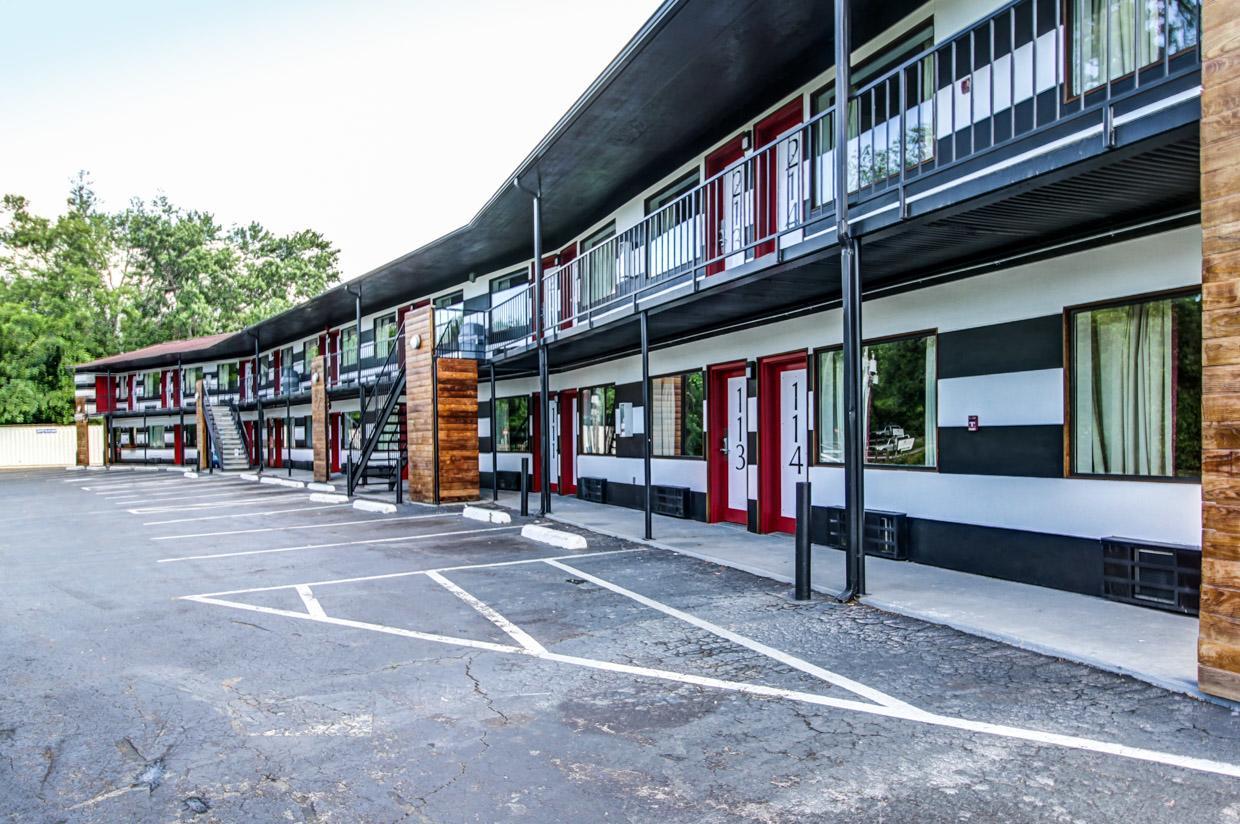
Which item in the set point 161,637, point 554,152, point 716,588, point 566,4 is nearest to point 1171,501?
point 716,588

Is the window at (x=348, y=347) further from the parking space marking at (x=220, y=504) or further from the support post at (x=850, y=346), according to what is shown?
the support post at (x=850, y=346)

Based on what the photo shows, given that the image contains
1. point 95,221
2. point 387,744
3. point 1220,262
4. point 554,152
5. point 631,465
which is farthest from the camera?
point 95,221

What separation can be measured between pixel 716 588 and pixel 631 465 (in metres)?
7.34

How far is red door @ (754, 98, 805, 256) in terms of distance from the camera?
10.1 metres

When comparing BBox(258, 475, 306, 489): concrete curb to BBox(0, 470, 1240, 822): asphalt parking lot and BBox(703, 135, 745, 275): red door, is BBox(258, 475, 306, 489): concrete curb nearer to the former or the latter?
BBox(0, 470, 1240, 822): asphalt parking lot

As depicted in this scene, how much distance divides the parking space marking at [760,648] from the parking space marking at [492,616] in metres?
1.27

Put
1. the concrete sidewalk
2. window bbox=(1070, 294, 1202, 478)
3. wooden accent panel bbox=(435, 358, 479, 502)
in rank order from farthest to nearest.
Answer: wooden accent panel bbox=(435, 358, 479, 502)
window bbox=(1070, 294, 1202, 478)
the concrete sidewalk

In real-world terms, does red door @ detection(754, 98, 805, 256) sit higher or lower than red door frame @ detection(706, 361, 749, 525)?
higher

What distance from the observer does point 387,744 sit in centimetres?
383

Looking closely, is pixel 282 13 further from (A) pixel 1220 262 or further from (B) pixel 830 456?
(A) pixel 1220 262

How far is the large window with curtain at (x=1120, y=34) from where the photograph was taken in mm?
5824

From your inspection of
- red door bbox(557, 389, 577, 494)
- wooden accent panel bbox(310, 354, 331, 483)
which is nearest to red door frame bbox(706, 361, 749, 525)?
red door bbox(557, 389, 577, 494)

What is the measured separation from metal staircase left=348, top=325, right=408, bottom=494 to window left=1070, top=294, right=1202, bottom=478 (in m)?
13.7

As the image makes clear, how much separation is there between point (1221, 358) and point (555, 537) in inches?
314
